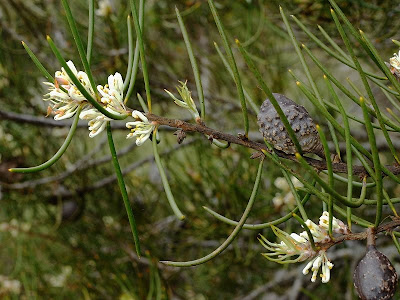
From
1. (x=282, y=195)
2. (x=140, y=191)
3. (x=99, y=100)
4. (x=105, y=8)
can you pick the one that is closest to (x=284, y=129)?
(x=99, y=100)

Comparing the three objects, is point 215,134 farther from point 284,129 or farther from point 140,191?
point 140,191

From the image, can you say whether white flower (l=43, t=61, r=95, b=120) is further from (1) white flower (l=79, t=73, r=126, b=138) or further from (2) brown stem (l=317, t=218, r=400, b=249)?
(2) brown stem (l=317, t=218, r=400, b=249)

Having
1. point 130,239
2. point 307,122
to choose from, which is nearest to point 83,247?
point 130,239

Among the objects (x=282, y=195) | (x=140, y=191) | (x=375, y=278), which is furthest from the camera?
(x=140, y=191)

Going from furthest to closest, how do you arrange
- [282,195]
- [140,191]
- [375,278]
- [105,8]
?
[140,191] < [105,8] < [282,195] < [375,278]

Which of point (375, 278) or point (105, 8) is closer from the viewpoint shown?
point (375, 278)

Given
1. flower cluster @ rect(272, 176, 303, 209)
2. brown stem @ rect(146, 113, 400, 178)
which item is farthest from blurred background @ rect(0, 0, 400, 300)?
brown stem @ rect(146, 113, 400, 178)

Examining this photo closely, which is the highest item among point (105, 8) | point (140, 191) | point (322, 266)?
point (105, 8)
